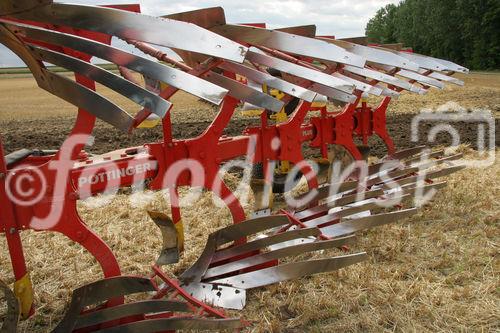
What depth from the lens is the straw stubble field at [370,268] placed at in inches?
99.6

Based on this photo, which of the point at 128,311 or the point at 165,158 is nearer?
the point at 128,311

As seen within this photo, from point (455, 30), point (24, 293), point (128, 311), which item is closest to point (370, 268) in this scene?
point (128, 311)

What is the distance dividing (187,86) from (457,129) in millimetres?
7208

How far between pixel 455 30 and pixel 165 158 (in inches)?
1539

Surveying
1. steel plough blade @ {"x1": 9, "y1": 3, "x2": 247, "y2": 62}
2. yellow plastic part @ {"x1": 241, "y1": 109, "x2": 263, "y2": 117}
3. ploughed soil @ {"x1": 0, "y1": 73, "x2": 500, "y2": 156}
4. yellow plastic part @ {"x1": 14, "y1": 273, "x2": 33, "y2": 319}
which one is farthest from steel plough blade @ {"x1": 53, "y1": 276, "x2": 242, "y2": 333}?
ploughed soil @ {"x1": 0, "y1": 73, "x2": 500, "y2": 156}

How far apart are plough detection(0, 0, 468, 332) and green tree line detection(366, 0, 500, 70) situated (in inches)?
1350

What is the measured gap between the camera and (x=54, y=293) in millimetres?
2965

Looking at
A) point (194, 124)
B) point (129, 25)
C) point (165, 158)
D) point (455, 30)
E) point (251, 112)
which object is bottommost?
point (194, 124)

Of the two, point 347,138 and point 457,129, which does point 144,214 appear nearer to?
point 347,138

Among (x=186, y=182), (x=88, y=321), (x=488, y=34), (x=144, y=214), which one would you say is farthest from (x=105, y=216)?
(x=488, y=34)

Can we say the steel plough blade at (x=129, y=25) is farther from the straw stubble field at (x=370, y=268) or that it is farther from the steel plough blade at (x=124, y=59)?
the straw stubble field at (x=370, y=268)

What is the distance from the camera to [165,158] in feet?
9.10

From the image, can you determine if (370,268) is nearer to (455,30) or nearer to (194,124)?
(194,124)

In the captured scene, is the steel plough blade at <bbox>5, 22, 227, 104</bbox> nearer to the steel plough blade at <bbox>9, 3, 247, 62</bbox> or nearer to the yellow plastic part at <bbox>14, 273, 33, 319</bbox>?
the steel plough blade at <bbox>9, 3, 247, 62</bbox>
